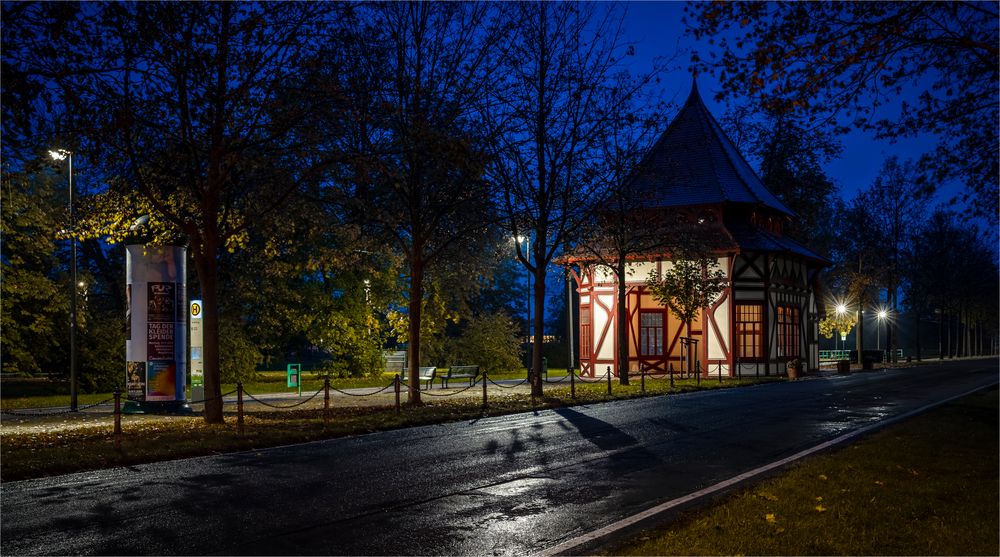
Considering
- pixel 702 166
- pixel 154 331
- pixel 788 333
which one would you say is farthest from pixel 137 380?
pixel 788 333

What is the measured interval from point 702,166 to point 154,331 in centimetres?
3076

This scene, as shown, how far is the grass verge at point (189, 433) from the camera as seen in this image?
1202cm

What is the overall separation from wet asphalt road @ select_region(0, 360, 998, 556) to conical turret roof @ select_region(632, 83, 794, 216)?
2467 cm

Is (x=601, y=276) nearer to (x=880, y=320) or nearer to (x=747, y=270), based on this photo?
(x=747, y=270)

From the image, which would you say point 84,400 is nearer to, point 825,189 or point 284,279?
point 284,279

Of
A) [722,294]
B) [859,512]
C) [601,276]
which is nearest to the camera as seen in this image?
[859,512]

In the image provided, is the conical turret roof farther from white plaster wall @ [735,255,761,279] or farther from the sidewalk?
the sidewalk

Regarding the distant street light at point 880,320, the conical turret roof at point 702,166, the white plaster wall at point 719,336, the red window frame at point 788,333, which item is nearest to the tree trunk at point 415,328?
the conical turret roof at point 702,166

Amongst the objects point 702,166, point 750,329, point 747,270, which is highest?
point 702,166

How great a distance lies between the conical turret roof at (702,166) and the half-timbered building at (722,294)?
Answer: 6cm

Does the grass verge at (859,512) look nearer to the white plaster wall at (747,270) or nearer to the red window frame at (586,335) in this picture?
the white plaster wall at (747,270)

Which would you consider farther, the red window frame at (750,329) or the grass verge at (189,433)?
the red window frame at (750,329)

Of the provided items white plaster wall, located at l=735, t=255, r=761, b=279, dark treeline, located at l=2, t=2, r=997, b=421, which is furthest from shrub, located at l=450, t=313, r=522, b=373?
white plaster wall, located at l=735, t=255, r=761, b=279

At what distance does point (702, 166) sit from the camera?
140ft
